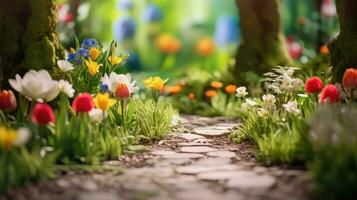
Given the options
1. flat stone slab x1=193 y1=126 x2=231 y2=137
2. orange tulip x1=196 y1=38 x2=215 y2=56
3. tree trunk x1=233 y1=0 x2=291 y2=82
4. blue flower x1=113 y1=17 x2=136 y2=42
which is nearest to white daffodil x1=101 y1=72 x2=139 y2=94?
flat stone slab x1=193 y1=126 x2=231 y2=137

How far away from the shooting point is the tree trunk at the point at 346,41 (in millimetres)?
5438

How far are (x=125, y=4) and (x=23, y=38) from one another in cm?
612

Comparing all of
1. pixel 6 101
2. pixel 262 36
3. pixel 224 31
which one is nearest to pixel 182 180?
pixel 6 101

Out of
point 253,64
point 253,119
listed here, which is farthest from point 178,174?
point 253,64

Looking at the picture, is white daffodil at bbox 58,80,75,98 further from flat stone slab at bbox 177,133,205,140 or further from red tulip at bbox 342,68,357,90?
red tulip at bbox 342,68,357,90

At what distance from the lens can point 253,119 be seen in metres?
5.52

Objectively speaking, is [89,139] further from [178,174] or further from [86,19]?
[86,19]

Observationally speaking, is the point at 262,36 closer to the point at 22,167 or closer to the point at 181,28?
the point at 181,28

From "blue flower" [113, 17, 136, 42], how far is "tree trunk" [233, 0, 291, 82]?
11.4 feet

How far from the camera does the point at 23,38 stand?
546 centimetres

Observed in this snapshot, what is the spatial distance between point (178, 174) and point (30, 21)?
6.76ft

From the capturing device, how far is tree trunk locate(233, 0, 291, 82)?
8.29m

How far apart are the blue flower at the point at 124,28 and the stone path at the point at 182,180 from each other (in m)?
6.20

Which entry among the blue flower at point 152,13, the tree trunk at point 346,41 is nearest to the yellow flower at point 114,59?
the tree trunk at point 346,41
